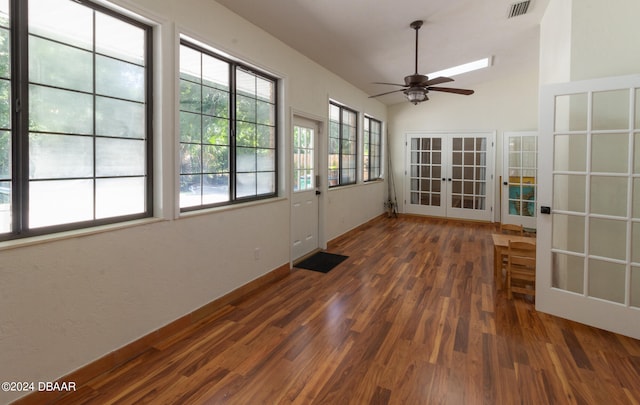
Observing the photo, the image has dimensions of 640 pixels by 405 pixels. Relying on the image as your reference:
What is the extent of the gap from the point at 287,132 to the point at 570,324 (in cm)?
344

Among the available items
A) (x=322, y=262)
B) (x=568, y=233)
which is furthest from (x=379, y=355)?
(x=322, y=262)

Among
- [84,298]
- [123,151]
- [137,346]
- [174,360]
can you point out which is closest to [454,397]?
[174,360]

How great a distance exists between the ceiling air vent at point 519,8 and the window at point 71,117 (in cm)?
395

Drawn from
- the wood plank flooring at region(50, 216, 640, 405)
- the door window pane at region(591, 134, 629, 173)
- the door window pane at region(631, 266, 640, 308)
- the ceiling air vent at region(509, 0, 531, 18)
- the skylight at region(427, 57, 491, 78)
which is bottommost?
the wood plank flooring at region(50, 216, 640, 405)

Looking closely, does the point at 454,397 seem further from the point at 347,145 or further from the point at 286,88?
the point at 347,145

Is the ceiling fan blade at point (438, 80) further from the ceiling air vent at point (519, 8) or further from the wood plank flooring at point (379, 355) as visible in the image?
the wood plank flooring at point (379, 355)

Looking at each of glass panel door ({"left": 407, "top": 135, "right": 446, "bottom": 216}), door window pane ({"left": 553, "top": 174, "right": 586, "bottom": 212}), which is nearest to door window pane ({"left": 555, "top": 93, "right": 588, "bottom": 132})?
door window pane ({"left": 553, "top": 174, "right": 586, "bottom": 212})

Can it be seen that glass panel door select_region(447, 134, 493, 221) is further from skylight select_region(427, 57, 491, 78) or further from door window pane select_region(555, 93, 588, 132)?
door window pane select_region(555, 93, 588, 132)

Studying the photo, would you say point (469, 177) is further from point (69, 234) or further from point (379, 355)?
point (69, 234)

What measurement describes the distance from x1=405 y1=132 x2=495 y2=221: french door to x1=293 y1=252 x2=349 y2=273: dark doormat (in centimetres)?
430

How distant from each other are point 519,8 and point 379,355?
420cm

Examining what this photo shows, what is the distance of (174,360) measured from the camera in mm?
2342

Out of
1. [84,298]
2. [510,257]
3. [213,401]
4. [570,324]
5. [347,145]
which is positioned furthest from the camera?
[347,145]

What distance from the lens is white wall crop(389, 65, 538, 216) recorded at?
7.25 meters
